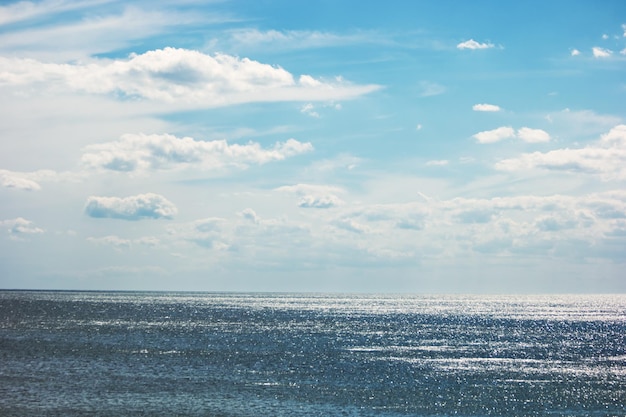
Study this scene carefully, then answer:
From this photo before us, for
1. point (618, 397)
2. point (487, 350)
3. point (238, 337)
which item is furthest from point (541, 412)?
point (238, 337)

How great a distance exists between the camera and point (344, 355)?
89312mm

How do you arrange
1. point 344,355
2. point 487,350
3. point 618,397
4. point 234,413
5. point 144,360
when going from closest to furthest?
point 234,413
point 618,397
point 144,360
point 344,355
point 487,350

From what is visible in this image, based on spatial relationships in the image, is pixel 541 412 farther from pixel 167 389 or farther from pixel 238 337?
pixel 238 337

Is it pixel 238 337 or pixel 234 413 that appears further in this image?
pixel 238 337

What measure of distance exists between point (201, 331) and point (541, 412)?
82.6 metres

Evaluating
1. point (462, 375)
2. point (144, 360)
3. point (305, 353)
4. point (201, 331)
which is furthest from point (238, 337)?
point (462, 375)

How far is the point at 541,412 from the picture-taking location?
5291cm

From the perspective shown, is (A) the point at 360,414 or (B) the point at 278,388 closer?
(A) the point at 360,414

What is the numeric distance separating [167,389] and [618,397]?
3647cm

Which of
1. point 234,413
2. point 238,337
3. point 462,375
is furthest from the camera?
point 238,337

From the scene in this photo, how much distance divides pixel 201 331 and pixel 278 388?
224 ft

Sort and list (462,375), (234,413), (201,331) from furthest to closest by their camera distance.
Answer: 1. (201,331)
2. (462,375)
3. (234,413)

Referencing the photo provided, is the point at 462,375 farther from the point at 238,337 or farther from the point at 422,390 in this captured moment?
the point at 238,337

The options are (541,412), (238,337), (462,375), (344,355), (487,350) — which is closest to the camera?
(541,412)
